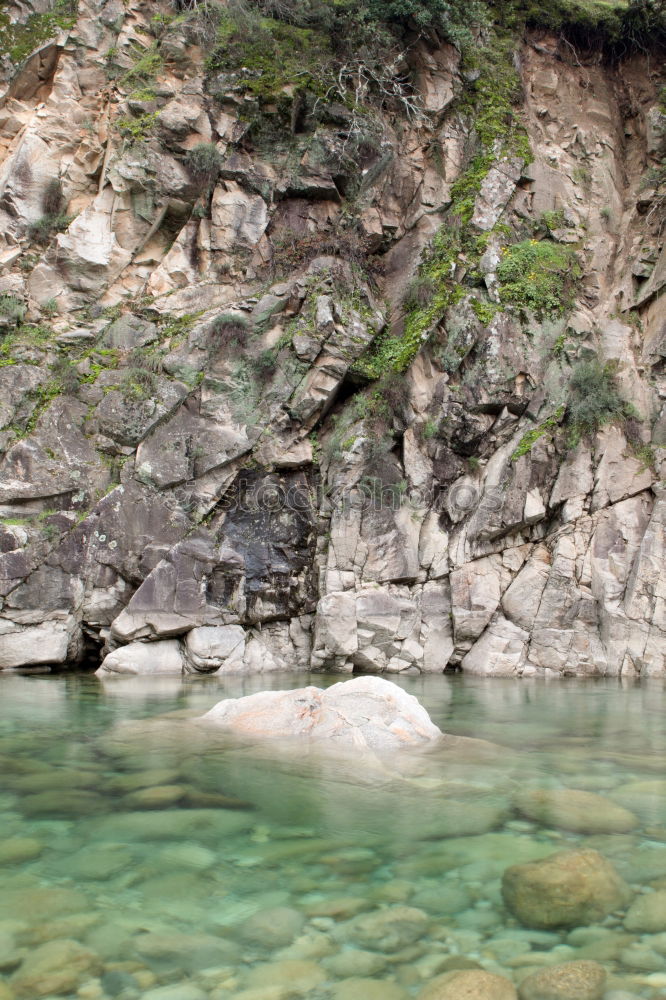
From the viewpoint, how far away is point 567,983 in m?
2.57

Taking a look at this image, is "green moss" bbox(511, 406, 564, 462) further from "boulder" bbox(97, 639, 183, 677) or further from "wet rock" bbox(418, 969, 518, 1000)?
"wet rock" bbox(418, 969, 518, 1000)

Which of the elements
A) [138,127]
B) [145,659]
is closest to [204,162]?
[138,127]

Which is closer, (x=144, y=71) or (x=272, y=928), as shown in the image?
(x=272, y=928)

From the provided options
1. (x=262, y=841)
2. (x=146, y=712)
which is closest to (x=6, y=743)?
(x=146, y=712)

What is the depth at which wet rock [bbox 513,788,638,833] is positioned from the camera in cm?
436

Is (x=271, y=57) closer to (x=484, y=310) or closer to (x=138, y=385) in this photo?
(x=484, y=310)

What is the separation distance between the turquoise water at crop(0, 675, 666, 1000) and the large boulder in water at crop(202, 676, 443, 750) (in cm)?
46

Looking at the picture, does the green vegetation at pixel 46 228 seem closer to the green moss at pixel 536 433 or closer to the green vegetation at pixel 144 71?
the green vegetation at pixel 144 71

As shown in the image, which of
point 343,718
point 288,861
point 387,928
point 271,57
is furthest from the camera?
point 271,57

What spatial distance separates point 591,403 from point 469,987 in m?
13.8

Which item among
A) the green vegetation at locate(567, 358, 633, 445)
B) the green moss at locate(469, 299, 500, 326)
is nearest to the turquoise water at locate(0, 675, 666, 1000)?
the green vegetation at locate(567, 358, 633, 445)

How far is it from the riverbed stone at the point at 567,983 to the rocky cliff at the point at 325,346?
10994mm

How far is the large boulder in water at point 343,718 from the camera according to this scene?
6.52m

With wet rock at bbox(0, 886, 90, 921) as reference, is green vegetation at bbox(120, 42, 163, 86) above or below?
above
